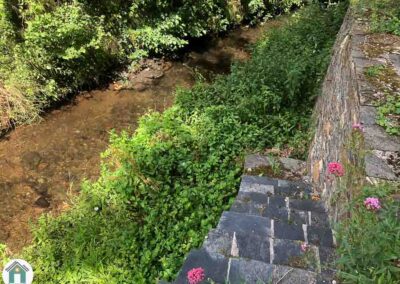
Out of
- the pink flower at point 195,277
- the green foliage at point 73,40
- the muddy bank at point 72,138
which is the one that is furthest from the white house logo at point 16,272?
the green foliage at point 73,40

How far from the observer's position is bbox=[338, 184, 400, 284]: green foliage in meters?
1.76

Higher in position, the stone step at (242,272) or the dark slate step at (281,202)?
the stone step at (242,272)

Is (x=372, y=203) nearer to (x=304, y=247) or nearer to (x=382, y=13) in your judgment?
(x=304, y=247)

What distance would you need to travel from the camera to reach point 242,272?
235 cm

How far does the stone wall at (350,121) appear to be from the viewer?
7.71ft

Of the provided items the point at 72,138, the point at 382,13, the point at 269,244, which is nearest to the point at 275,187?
the point at 269,244

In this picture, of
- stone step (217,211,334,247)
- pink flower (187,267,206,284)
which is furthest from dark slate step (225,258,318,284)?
stone step (217,211,334,247)

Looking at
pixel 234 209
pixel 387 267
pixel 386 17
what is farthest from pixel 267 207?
pixel 386 17

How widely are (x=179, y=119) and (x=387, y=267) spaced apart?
160 inches

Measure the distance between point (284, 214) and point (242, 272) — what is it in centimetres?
89

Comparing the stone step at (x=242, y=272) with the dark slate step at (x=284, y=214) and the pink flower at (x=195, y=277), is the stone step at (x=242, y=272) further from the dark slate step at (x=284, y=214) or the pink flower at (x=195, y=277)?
the dark slate step at (x=284, y=214)

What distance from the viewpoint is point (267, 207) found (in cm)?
325

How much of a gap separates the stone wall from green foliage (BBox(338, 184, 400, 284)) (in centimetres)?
23

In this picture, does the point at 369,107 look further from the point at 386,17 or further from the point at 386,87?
the point at 386,17
